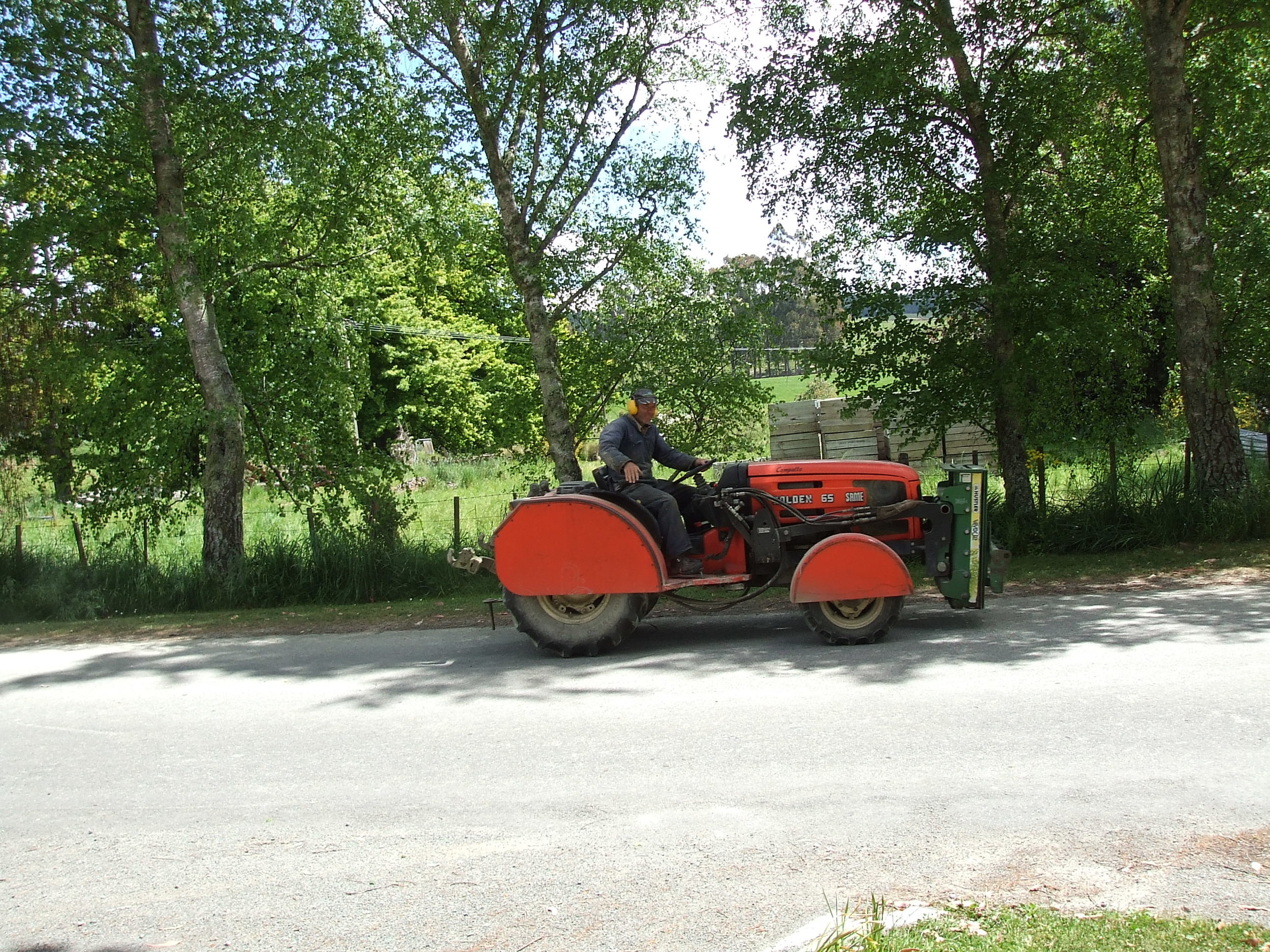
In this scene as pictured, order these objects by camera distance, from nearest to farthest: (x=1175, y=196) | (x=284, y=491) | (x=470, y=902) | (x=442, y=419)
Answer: (x=470, y=902) < (x=1175, y=196) < (x=284, y=491) < (x=442, y=419)

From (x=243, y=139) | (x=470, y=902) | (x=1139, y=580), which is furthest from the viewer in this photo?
(x=243, y=139)

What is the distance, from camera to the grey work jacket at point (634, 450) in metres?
8.02

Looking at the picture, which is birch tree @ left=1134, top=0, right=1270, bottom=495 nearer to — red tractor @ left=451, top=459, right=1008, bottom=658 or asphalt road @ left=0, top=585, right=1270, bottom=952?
asphalt road @ left=0, top=585, right=1270, bottom=952

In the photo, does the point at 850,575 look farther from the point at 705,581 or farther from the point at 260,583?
the point at 260,583

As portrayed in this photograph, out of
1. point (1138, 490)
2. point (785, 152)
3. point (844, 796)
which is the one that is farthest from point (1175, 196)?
point (844, 796)

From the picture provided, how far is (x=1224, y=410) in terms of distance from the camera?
12.1m

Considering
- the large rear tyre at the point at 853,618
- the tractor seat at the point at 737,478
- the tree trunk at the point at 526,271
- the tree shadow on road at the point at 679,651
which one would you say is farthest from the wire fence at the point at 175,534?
the large rear tyre at the point at 853,618

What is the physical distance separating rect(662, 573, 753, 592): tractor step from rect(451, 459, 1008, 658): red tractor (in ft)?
0.04

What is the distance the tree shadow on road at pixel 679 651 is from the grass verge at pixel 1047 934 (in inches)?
117

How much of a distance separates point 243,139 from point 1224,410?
11710 millimetres

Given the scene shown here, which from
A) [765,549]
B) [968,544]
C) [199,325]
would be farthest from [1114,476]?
[199,325]

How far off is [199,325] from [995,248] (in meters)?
9.62

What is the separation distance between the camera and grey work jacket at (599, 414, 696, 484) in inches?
316

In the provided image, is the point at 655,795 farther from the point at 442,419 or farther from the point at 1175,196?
the point at 442,419
